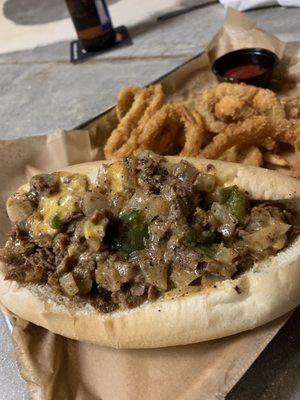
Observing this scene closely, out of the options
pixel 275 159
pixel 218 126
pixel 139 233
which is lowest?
pixel 275 159

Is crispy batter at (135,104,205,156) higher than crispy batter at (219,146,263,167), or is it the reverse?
crispy batter at (135,104,205,156)

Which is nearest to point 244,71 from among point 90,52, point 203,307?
point 203,307

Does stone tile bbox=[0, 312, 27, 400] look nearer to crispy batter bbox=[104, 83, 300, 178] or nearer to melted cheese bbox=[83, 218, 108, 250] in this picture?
melted cheese bbox=[83, 218, 108, 250]

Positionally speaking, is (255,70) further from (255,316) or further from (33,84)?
(33,84)

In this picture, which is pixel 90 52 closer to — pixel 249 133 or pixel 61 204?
pixel 249 133

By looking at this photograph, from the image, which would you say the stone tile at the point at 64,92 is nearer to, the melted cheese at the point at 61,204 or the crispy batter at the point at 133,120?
the crispy batter at the point at 133,120

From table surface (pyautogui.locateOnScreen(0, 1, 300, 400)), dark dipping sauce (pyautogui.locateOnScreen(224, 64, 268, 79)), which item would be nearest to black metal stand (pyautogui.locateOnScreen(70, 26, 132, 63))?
table surface (pyautogui.locateOnScreen(0, 1, 300, 400))

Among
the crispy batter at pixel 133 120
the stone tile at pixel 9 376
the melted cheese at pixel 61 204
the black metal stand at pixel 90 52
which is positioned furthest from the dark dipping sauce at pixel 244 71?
the stone tile at pixel 9 376
